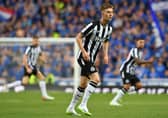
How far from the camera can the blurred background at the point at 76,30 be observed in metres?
25.2

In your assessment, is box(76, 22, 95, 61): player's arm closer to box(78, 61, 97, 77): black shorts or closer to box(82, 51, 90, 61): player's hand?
box(82, 51, 90, 61): player's hand

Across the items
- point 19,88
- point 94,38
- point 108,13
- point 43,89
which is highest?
point 108,13

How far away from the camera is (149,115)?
12.8 m

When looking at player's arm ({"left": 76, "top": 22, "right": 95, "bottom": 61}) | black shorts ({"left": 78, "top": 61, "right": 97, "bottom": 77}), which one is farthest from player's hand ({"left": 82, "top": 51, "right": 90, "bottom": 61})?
black shorts ({"left": 78, "top": 61, "right": 97, "bottom": 77})

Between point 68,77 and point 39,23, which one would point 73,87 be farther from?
point 39,23

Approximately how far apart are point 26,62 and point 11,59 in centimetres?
642

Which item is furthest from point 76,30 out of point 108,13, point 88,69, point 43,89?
point 108,13

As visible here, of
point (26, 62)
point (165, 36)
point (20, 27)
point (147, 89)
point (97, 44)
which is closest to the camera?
point (97, 44)

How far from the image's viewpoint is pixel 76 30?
29.0 metres

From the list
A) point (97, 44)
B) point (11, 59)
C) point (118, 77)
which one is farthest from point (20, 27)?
point (97, 44)

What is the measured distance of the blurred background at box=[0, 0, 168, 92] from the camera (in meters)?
25.2

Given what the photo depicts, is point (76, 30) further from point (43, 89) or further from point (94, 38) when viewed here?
point (94, 38)

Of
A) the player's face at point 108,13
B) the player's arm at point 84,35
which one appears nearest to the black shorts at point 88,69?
the player's arm at point 84,35

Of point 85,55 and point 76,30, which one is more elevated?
point 85,55
